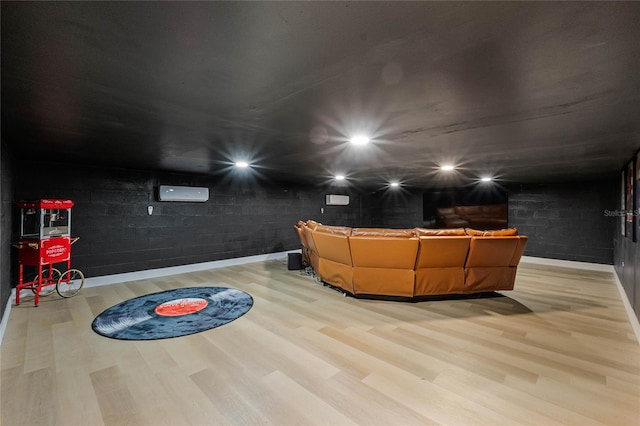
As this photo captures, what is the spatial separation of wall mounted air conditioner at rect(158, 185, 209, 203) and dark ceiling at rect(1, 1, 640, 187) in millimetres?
2147

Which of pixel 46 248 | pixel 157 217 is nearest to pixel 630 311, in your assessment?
pixel 157 217

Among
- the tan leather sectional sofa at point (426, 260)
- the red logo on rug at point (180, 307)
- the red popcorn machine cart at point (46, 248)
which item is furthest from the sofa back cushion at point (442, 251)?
the red popcorn machine cart at point (46, 248)

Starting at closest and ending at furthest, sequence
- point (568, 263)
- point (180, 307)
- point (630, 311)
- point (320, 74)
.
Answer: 1. point (320, 74)
2. point (630, 311)
3. point (180, 307)
4. point (568, 263)

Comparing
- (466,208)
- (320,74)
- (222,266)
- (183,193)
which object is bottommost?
(222,266)

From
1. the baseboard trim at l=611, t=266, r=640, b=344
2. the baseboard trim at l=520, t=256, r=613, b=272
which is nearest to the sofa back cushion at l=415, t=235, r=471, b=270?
the baseboard trim at l=611, t=266, r=640, b=344

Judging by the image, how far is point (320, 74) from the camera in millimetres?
1598

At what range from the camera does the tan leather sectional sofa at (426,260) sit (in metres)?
3.72

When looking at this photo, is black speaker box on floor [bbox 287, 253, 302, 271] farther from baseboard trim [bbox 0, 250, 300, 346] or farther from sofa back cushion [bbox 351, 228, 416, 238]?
sofa back cushion [bbox 351, 228, 416, 238]

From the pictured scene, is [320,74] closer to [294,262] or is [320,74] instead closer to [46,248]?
[46,248]

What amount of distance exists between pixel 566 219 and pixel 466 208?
2234 millimetres

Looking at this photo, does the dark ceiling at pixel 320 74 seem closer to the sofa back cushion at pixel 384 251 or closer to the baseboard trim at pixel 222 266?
the sofa back cushion at pixel 384 251

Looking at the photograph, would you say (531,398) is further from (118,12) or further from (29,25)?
(29,25)

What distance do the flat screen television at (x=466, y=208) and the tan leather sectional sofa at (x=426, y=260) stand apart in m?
4.07

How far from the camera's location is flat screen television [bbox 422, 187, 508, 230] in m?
7.48
